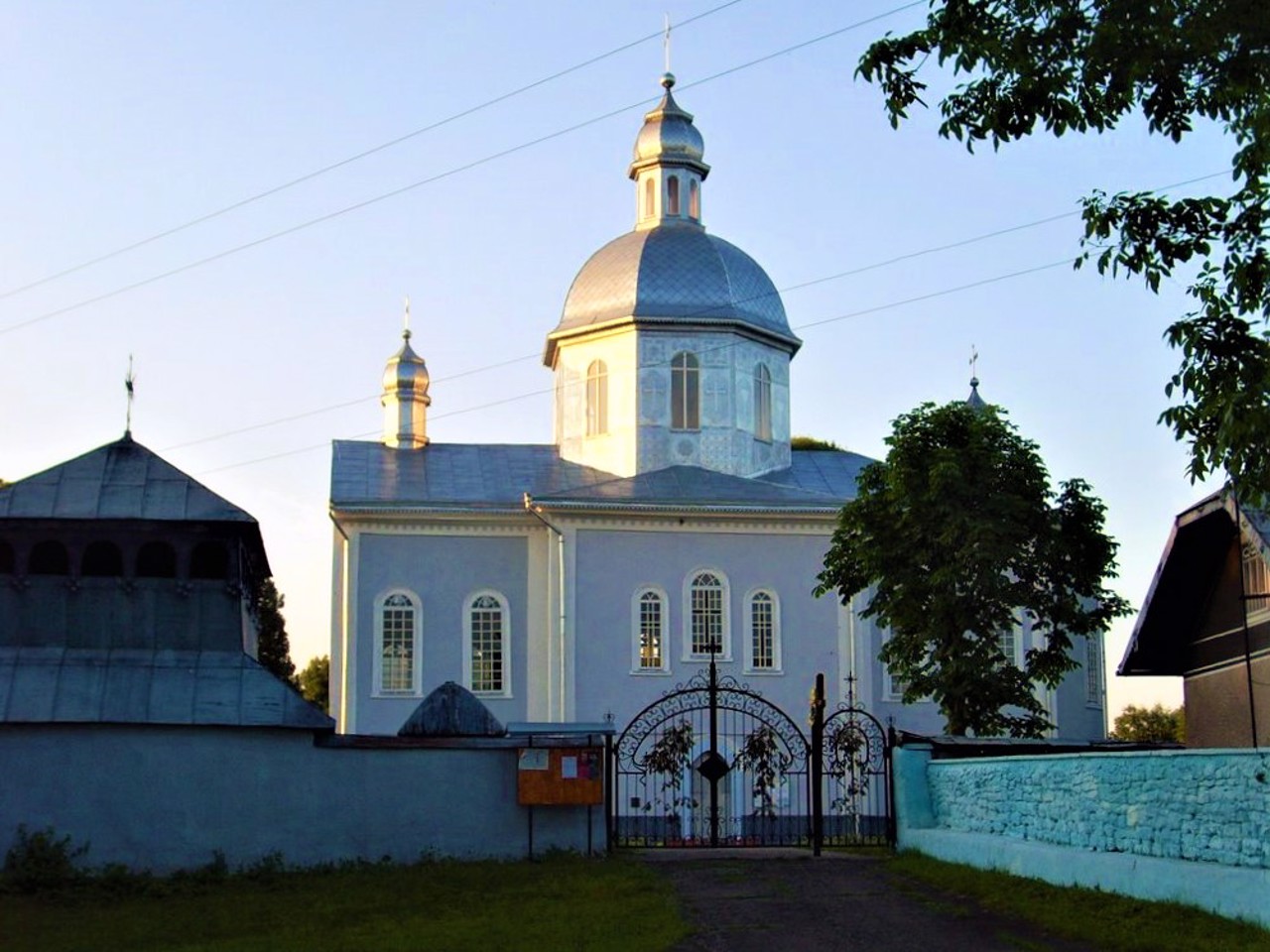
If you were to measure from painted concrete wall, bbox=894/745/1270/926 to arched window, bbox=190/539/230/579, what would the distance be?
7.82m

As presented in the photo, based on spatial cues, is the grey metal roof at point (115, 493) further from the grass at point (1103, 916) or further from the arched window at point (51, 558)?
the grass at point (1103, 916)

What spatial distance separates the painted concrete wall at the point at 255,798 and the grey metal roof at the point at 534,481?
15.3 m

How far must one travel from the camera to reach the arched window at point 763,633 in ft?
112

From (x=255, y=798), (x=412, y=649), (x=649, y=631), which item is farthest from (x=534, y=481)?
(x=255, y=798)

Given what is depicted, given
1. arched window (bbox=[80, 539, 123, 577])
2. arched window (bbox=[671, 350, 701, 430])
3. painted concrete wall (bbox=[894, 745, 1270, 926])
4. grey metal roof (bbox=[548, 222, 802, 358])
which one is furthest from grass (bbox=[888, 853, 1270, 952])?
grey metal roof (bbox=[548, 222, 802, 358])

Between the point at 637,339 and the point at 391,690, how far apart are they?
8.49m

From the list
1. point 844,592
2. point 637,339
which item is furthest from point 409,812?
point 637,339

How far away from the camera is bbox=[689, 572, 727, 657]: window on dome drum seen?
34.2m

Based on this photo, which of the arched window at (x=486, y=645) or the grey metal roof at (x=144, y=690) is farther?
the arched window at (x=486, y=645)

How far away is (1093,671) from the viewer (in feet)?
129

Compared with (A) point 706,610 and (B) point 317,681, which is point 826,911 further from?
(B) point 317,681

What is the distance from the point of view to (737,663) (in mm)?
34062

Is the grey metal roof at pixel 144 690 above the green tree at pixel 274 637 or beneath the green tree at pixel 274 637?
beneath

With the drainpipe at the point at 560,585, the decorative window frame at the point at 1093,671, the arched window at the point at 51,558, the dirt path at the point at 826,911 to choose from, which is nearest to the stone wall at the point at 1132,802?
the dirt path at the point at 826,911
